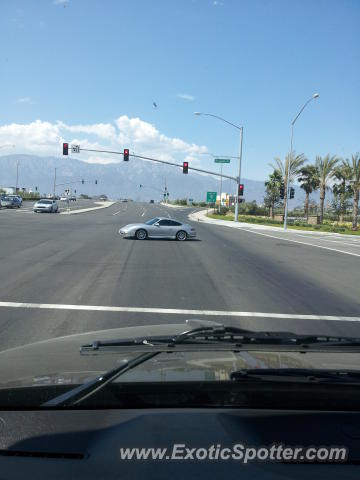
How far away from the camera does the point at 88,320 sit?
8.12m

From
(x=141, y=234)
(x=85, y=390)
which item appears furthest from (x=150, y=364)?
(x=141, y=234)

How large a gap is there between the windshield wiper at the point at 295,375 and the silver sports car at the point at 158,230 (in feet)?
74.8

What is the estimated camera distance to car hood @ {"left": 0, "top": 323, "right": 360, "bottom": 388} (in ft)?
8.82

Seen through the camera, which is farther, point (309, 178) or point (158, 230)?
point (309, 178)

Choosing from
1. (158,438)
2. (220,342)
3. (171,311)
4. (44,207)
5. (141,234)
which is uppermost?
(44,207)

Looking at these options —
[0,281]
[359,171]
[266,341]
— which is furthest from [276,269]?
[359,171]

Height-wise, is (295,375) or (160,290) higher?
(295,375)

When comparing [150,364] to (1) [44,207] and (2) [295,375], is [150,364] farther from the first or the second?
(1) [44,207]

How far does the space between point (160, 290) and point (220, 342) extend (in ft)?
25.4

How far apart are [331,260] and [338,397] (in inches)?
739

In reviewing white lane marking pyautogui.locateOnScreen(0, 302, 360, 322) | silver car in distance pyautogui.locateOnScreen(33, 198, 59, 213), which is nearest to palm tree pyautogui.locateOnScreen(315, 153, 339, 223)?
silver car in distance pyautogui.locateOnScreen(33, 198, 59, 213)

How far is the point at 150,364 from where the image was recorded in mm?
2846

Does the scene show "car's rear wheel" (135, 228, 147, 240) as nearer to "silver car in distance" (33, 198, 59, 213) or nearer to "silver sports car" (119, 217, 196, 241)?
"silver sports car" (119, 217, 196, 241)

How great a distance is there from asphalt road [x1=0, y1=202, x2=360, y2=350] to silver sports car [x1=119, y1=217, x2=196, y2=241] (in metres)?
5.48
